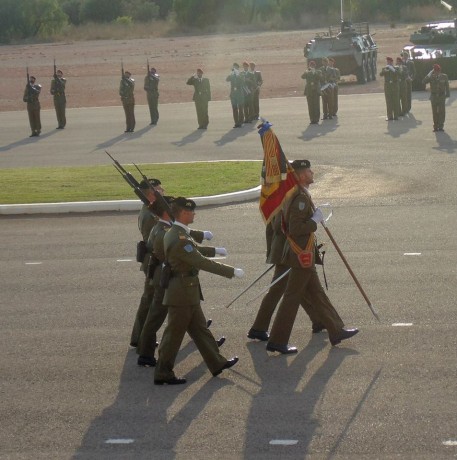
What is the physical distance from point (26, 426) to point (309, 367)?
263cm

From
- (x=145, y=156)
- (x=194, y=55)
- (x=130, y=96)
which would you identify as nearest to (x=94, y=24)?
(x=194, y=55)

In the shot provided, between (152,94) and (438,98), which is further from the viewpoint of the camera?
(152,94)

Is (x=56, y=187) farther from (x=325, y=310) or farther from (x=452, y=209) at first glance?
(x=325, y=310)

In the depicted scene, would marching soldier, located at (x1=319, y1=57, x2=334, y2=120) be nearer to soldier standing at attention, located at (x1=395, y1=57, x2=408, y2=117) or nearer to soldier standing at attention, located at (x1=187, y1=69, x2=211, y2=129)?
soldier standing at attention, located at (x1=395, y1=57, x2=408, y2=117)

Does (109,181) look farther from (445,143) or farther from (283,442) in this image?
(283,442)

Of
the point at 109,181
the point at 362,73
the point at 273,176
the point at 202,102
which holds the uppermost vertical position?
the point at 273,176

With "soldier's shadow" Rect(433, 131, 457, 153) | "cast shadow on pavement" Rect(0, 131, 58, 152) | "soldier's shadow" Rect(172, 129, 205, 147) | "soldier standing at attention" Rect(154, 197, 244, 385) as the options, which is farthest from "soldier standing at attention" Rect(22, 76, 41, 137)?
"soldier standing at attention" Rect(154, 197, 244, 385)

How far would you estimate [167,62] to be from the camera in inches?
2367

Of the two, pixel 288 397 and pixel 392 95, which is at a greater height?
pixel 392 95

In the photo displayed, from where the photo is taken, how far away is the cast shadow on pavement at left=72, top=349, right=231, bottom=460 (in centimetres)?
849

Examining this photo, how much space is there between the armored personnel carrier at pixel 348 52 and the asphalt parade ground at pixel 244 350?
21.6 meters

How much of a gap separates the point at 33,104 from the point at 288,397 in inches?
941

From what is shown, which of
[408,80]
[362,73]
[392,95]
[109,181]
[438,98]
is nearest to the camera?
[109,181]

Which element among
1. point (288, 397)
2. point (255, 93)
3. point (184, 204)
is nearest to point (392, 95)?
point (255, 93)
